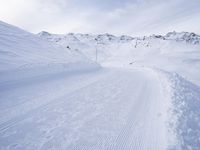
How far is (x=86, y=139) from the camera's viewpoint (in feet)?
13.6

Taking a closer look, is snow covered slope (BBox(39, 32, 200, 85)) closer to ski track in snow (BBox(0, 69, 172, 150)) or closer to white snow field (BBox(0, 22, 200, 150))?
white snow field (BBox(0, 22, 200, 150))

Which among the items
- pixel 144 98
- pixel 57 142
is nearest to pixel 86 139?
pixel 57 142

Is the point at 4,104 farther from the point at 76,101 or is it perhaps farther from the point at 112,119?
the point at 112,119

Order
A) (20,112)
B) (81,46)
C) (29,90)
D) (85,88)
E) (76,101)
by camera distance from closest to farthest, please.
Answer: (20,112), (76,101), (29,90), (85,88), (81,46)

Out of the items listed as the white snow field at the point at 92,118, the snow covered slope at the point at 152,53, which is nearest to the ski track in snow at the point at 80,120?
the white snow field at the point at 92,118

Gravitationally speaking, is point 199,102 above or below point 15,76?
below

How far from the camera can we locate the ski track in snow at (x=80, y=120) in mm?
4016

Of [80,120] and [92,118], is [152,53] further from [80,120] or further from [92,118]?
[80,120]

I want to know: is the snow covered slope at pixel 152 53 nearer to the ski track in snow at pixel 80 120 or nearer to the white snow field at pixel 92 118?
the white snow field at pixel 92 118

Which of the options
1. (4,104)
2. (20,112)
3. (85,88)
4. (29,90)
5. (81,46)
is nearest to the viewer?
(20,112)

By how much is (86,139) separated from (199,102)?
4935 mm

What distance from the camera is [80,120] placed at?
4.96 metres

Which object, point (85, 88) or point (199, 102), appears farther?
point (85, 88)

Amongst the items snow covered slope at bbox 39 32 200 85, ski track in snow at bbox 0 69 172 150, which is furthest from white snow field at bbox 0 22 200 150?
snow covered slope at bbox 39 32 200 85
